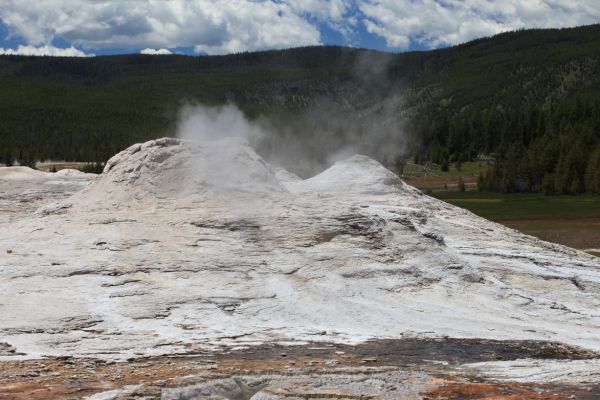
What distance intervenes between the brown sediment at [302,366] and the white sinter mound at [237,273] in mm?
500

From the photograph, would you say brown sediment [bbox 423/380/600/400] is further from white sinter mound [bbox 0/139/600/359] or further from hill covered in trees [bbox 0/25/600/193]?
hill covered in trees [bbox 0/25/600/193]

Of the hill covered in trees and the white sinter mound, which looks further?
the hill covered in trees

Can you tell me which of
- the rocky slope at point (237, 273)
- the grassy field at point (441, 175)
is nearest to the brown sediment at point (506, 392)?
the rocky slope at point (237, 273)

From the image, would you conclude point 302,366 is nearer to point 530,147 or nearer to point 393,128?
point 530,147

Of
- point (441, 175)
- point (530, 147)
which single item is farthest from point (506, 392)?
point (441, 175)

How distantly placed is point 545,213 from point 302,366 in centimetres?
4871

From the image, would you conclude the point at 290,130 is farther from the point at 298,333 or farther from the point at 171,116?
the point at 298,333

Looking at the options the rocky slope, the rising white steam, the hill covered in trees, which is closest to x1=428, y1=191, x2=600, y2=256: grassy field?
the hill covered in trees

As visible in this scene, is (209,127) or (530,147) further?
(530,147)

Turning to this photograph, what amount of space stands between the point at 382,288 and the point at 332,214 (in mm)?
2196

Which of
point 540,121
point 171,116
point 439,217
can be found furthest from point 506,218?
point 171,116

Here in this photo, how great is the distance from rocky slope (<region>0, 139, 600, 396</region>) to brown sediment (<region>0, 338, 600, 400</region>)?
14.9 inches

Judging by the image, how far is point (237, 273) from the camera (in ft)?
41.5

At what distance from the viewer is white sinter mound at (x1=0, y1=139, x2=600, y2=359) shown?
10.7 meters
